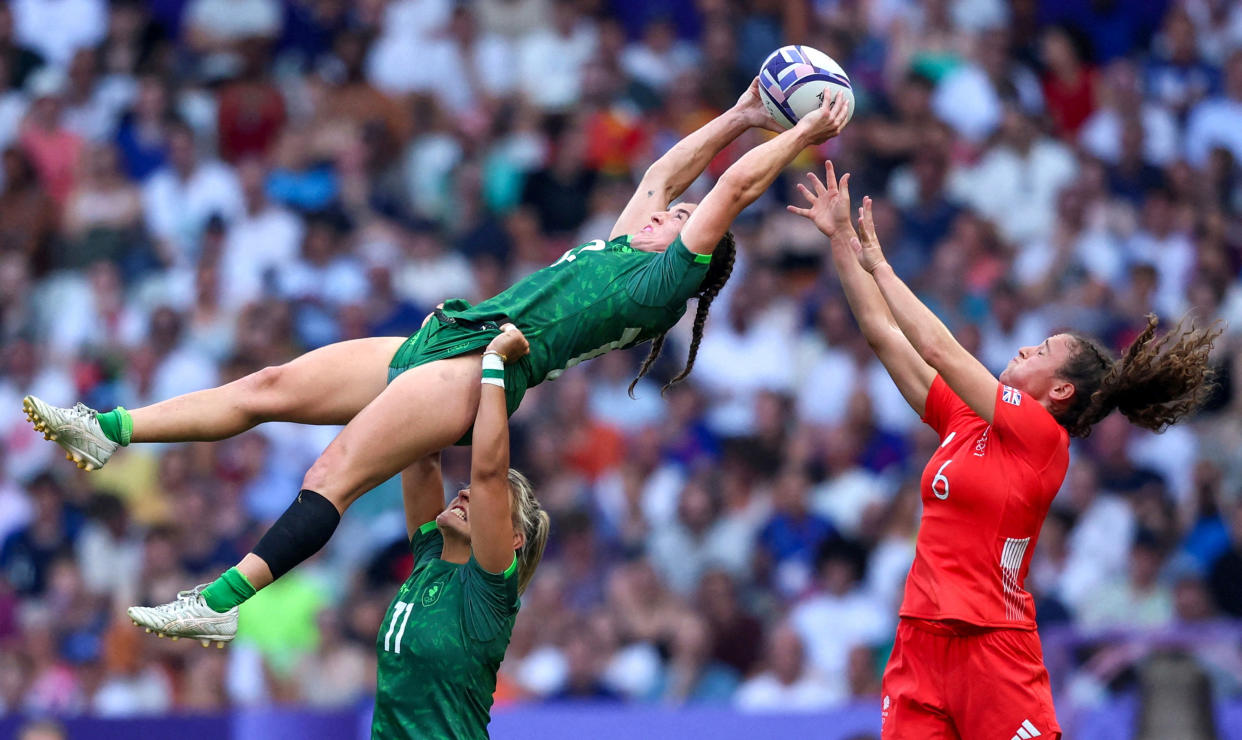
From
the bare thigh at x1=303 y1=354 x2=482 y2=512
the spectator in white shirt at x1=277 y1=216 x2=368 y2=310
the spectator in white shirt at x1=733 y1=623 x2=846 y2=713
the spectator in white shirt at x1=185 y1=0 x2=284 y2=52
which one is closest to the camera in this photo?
the bare thigh at x1=303 y1=354 x2=482 y2=512

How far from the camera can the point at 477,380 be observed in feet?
18.2

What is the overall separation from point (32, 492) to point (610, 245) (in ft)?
20.3

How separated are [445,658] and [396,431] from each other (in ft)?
2.50

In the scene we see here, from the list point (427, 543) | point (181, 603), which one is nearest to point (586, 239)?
point (427, 543)

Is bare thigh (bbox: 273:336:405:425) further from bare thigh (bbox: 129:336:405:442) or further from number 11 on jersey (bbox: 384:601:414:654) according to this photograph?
number 11 on jersey (bbox: 384:601:414:654)

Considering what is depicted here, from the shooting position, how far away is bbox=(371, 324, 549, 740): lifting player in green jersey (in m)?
5.14

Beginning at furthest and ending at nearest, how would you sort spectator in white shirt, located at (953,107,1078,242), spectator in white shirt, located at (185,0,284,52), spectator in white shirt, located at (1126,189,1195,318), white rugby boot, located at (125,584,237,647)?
spectator in white shirt, located at (185,0,284,52) → spectator in white shirt, located at (953,107,1078,242) → spectator in white shirt, located at (1126,189,1195,318) → white rugby boot, located at (125,584,237,647)

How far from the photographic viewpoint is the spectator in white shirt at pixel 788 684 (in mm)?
9320

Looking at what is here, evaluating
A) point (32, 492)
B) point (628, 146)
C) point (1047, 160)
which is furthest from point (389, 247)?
point (1047, 160)

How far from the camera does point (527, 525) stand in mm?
5512

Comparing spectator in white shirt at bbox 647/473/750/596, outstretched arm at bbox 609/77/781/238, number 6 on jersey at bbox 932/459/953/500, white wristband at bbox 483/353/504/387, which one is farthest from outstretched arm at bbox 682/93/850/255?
spectator in white shirt at bbox 647/473/750/596

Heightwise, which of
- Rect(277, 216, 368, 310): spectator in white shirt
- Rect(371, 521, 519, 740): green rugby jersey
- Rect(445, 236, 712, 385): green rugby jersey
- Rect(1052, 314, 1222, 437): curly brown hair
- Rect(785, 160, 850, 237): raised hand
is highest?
Rect(277, 216, 368, 310): spectator in white shirt

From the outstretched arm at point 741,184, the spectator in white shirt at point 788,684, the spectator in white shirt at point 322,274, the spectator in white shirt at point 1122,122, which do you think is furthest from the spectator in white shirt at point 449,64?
the outstretched arm at point 741,184

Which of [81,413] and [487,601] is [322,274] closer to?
[81,413]
